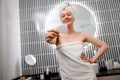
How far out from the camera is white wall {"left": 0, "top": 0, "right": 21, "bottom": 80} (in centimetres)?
204

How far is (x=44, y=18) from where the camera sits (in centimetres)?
211

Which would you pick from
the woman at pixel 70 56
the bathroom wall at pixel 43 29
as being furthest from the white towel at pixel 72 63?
the bathroom wall at pixel 43 29

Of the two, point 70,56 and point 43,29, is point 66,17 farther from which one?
point 43,29

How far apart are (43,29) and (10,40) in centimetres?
51

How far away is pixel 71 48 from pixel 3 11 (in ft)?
5.37

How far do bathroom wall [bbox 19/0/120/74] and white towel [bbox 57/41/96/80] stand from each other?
3.54ft

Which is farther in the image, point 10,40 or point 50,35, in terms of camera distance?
point 10,40

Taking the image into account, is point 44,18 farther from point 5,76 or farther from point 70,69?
point 70,69

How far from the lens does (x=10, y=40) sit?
2117 mm

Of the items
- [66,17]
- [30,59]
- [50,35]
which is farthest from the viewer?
[30,59]

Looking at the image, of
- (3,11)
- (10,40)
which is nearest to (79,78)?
(10,40)

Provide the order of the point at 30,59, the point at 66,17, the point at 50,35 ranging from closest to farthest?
1. the point at 50,35
2. the point at 66,17
3. the point at 30,59

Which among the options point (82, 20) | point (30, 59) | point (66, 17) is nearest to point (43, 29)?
point (30, 59)

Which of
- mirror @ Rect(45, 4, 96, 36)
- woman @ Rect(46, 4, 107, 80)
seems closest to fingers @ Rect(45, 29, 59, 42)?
woman @ Rect(46, 4, 107, 80)
